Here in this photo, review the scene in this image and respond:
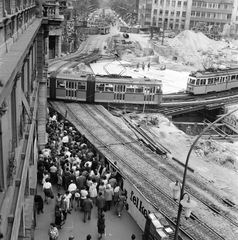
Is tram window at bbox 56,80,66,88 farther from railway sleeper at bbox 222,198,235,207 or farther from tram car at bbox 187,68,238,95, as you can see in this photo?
railway sleeper at bbox 222,198,235,207

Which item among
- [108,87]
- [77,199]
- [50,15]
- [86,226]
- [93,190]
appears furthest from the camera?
→ [108,87]

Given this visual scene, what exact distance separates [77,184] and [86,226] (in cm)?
167

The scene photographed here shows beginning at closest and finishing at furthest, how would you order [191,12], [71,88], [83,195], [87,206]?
1. [87,206]
2. [83,195]
3. [71,88]
4. [191,12]

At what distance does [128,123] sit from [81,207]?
478 inches

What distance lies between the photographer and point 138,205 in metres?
12.8

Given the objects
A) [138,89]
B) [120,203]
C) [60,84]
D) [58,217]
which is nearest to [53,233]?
[58,217]

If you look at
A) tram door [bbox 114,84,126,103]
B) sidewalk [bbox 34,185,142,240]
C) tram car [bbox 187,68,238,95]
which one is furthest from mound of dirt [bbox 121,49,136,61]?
sidewalk [bbox 34,185,142,240]

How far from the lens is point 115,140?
20062mm

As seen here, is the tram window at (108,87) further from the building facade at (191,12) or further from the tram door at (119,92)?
the building facade at (191,12)

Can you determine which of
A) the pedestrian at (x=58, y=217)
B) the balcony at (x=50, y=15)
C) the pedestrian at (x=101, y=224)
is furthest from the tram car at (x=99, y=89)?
the pedestrian at (x=101, y=224)

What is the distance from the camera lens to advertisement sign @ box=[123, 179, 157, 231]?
12.2 metres

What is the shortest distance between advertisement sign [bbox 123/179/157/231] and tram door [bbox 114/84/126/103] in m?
14.7

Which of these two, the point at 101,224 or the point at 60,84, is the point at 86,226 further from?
the point at 60,84

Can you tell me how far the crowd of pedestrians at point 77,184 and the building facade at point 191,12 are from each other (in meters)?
99.0
